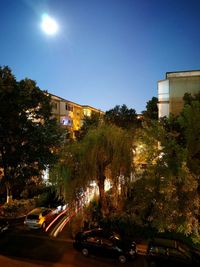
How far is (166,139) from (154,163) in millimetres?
1659

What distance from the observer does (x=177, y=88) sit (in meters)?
29.0

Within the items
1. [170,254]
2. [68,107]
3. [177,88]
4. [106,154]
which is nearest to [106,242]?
[170,254]

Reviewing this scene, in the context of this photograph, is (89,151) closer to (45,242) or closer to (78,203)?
(78,203)

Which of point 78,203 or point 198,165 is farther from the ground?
point 198,165

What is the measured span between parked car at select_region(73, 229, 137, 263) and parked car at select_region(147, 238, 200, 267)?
156cm

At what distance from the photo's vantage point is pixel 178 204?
1519 centimetres

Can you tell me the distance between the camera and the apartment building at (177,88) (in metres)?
28.5

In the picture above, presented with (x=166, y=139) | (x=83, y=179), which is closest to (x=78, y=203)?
(x=83, y=179)

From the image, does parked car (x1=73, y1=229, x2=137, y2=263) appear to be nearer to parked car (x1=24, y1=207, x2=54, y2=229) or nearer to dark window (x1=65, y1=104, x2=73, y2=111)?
parked car (x1=24, y1=207, x2=54, y2=229)

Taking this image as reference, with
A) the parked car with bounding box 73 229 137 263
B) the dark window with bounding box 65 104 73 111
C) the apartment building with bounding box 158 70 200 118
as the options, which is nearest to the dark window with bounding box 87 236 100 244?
the parked car with bounding box 73 229 137 263

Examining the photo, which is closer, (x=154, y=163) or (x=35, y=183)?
(x=154, y=163)

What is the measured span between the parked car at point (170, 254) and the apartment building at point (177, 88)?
16.4 meters

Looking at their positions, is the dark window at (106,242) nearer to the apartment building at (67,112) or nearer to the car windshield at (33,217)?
the car windshield at (33,217)

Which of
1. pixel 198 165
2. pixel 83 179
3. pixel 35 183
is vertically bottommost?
pixel 35 183
